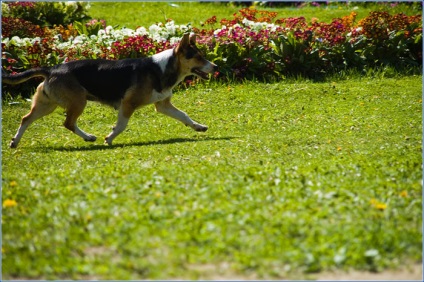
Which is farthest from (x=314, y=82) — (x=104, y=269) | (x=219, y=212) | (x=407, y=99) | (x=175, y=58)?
(x=104, y=269)

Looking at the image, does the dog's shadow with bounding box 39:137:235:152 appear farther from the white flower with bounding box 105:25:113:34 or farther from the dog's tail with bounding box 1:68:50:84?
the white flower with bounding box 105:25:113:34

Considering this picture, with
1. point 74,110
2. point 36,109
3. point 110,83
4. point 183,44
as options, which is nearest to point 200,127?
point 183,44

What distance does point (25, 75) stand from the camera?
468 inches

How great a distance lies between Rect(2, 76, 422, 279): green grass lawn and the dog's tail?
108 centimetres

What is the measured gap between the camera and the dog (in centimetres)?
1162

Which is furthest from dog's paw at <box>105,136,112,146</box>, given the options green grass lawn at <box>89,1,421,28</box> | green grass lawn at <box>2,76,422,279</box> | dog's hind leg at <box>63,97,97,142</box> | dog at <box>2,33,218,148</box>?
green grass lawn at <box>89,1,421,28</box>

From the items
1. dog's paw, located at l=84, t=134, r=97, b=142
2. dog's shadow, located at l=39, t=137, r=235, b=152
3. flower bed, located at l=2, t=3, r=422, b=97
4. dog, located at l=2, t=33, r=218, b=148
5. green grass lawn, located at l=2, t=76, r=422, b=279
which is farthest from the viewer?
flower bed, located at l=2, t=3, r=422, b=97

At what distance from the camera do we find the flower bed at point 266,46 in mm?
16047

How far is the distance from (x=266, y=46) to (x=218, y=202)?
9704 mm

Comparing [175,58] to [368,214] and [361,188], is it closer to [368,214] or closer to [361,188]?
[361,188]

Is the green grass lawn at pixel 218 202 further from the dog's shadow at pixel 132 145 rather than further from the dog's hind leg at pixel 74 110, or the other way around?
the dog's hind leg at pixel 74 110

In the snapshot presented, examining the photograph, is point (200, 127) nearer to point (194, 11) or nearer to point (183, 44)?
point (183, 44)

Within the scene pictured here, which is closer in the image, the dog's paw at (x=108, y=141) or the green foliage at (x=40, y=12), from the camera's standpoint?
the dog's paw at (x=108, y=141)

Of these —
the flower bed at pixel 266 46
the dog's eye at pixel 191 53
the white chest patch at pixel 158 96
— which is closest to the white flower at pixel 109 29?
the flower bed at pixel 266 46
